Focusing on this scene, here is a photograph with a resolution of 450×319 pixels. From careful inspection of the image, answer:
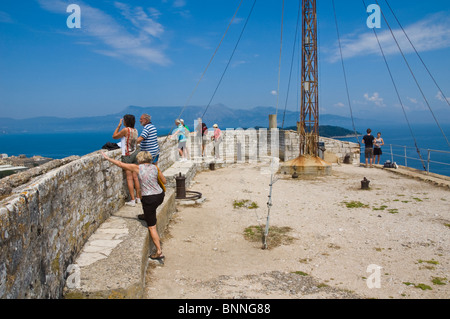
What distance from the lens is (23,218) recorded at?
8.07 ft

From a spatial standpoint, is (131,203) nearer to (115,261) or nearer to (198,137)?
(115,261)

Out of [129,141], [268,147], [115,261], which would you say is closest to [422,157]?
[268,147]

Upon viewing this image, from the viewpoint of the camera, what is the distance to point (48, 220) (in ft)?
10.0

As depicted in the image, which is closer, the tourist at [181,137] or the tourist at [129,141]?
the tourist at [129,141]

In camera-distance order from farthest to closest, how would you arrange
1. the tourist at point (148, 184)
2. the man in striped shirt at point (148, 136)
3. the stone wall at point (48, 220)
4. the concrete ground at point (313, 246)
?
the man in striped shirt at point (148, 136) → the tourist at point (148, 184) → the concrete ground at point (313, 246) → the stone wall at point (48, 220)

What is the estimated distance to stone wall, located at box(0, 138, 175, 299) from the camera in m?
2.25

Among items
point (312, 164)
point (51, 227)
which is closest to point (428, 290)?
point (51, 227)

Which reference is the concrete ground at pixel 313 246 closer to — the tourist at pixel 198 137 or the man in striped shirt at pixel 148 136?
the man in striped shirt at pixel 148 136

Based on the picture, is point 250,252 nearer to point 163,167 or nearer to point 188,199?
point 188,199

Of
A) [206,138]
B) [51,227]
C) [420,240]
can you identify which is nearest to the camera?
[51,227]

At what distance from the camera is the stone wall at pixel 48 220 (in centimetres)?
225

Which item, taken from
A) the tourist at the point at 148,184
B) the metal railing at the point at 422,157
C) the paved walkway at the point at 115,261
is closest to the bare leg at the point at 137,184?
the paved walkway at the point at 115,261

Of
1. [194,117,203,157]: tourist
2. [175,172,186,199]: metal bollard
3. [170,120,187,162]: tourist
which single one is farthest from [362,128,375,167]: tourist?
[175,172,186,199]: metal bollard
